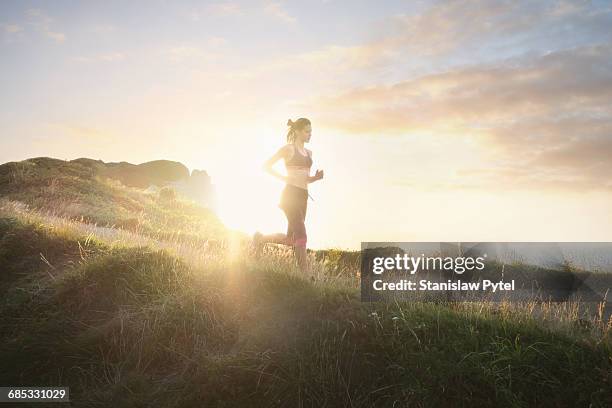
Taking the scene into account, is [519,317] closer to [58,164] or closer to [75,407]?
[75,407]

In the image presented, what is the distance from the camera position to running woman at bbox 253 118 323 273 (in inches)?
361

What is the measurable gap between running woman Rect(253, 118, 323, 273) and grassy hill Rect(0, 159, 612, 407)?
609mm

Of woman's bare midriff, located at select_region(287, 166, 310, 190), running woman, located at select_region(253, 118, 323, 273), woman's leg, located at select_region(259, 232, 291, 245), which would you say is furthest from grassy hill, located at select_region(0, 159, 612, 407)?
woman's bare midriff, located at select_region(287, 166, 310, 190)

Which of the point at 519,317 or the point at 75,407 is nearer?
the point at 75,407

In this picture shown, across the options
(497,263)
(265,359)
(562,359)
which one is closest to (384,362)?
(265,359)

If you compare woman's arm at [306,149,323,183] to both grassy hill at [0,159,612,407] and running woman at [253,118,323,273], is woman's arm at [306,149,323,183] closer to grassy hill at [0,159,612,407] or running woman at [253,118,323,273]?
running woman at [253,118,323,273]

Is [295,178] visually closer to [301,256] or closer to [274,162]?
[274,162]

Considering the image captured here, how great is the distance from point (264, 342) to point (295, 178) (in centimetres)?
372

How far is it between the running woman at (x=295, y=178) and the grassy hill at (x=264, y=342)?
61 centimetres

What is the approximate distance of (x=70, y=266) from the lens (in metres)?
9.29

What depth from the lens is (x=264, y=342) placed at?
6.26 m

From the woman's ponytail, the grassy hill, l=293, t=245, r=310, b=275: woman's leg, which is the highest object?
the woman's ponytail

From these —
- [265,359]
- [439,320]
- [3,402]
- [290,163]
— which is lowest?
[3,402]

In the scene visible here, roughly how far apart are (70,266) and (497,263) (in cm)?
1446
